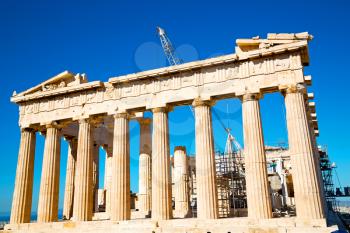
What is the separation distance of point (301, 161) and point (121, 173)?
463 inches

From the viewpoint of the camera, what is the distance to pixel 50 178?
26688 millimetres

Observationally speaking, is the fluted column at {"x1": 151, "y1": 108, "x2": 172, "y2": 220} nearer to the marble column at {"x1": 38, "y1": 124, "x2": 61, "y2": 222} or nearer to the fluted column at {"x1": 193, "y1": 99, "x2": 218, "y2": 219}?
the fluted column at {"x1": 193, "y1": 99, "x2": 218, "y2": 219}

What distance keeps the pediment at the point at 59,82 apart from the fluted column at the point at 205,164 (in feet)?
34.4

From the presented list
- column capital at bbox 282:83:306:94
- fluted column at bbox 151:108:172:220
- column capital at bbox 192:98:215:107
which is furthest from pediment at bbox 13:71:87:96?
column capital at bbox 282:83:306:94

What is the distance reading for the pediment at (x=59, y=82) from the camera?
2836cm

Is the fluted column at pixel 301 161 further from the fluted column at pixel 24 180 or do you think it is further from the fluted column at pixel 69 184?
the fluted column at pixel 24 180

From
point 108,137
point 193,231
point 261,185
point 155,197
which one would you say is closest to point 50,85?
point 108,137

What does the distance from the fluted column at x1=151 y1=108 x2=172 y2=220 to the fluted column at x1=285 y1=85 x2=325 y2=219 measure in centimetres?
792

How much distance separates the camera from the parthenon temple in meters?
20.1

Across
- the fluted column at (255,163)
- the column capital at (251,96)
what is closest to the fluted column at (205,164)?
the fluted column at (255,163)

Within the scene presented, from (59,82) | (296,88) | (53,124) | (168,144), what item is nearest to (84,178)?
(53,124)

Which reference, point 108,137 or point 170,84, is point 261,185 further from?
point 108,137

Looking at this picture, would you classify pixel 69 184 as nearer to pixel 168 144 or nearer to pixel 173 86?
pixel 168 144

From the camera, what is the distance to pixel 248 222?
63.9 feet
